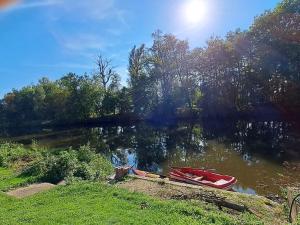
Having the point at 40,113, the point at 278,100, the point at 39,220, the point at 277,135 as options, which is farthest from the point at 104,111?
the point at 39,220

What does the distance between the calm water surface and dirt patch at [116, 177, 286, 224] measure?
5.13 m

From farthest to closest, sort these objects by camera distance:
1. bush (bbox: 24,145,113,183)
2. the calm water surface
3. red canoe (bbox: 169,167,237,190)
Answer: the calm water surface
bush (bbox: 24,145,113,183)
red canoe (bbox: 169,167,237,190)

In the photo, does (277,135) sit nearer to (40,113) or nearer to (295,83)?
(295,83)

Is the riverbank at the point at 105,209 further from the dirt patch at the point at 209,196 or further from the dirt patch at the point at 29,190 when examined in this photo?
the dirt patch at the point at 29,190

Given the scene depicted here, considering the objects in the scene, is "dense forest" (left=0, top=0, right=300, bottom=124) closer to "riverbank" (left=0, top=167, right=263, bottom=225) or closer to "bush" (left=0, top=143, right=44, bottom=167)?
"bush" (left=0, top=143, right=44, bottom=167)

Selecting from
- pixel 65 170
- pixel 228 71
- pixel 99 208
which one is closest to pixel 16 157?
pixel 65 170

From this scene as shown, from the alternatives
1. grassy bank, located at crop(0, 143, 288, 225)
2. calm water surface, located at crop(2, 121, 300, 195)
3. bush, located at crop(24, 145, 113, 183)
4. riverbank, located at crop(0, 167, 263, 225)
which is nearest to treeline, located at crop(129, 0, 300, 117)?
calm water surface, located at crop(2, 121, 300, 195)

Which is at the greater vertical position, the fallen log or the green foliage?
the green foliage

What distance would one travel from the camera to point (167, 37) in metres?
66.7

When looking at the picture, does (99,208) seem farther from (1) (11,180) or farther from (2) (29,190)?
(1) (11,180)

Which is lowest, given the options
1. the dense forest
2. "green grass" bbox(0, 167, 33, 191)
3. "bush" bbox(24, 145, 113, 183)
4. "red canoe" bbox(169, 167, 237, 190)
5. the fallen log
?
"red canoe" bbox(169, 167, 237, 190)

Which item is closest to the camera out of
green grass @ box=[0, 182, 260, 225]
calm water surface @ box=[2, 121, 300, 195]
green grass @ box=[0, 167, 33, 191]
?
green grass @ box=[0, 182, 260, 225]

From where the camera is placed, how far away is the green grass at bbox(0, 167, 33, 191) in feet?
58.3

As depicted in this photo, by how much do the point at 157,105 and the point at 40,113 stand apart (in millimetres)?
35264
